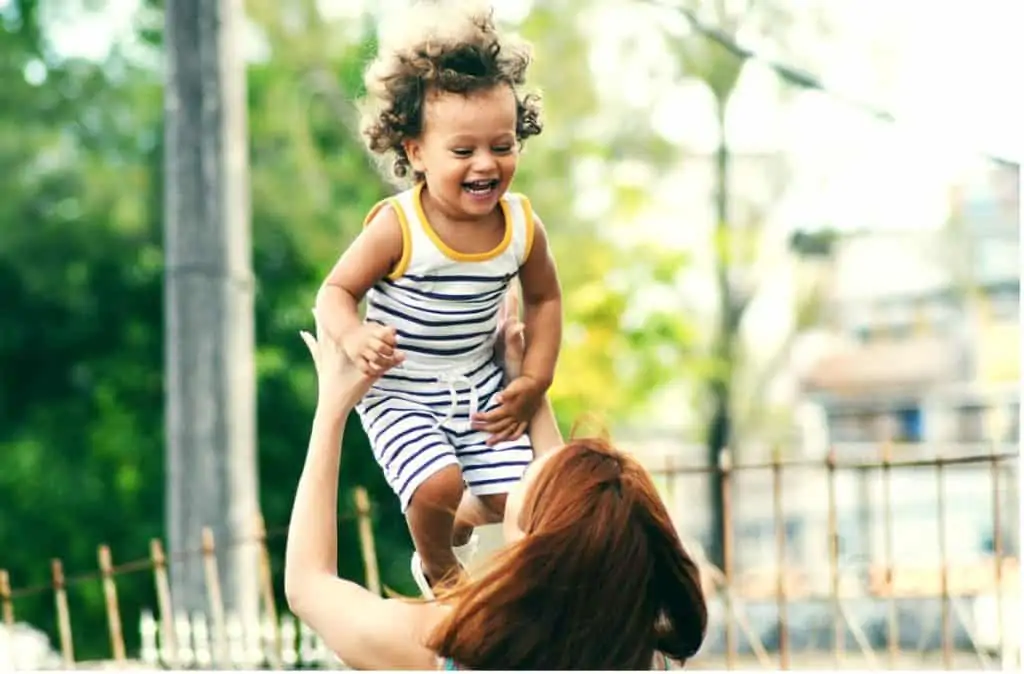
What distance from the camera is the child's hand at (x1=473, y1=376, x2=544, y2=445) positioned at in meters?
1.54

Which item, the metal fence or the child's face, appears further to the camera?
the metal fence

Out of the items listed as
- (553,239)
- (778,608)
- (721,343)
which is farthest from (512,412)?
(721,343)

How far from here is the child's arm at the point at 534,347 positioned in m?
1.55

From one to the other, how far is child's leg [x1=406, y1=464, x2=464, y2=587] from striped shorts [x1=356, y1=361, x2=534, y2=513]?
0.04ft

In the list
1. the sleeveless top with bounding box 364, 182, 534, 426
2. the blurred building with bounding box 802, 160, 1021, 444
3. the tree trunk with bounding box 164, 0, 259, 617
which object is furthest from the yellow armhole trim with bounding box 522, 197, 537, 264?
the blurred building with bounding box 802, 160, 1021, 444

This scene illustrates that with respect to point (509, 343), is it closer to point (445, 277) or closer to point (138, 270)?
point (445, 277)

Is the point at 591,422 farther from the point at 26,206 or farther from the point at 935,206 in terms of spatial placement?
the point at 935,206

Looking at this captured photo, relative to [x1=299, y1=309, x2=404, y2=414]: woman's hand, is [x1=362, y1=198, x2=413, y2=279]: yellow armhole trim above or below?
above

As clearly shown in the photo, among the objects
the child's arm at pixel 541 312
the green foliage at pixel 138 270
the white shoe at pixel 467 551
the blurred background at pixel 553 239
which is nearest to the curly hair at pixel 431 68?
the child's arm at pixel 541 312

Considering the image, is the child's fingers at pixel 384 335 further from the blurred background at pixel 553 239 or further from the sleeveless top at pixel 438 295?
the blurred background at pixel 553 239

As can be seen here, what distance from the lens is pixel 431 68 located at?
147cm

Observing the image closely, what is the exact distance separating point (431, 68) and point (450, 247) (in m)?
0.17

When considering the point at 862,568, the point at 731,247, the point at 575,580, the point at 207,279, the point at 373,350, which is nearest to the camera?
the point at 575,580

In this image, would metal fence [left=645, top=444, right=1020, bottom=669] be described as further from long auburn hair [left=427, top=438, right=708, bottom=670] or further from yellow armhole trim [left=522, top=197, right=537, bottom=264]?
long auburn hair [left=427, top=438, right=708, bottom=670]
